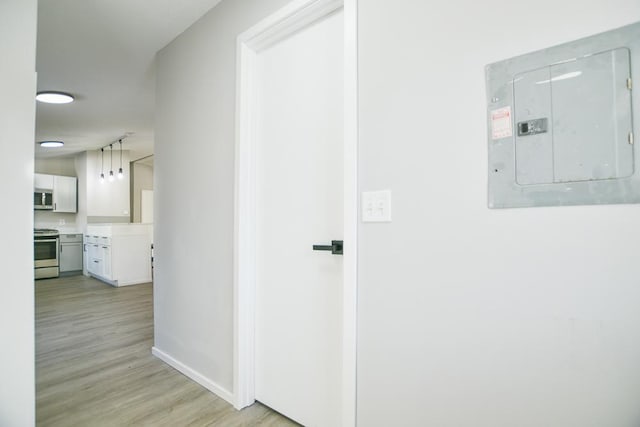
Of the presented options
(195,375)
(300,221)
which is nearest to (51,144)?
(195,375)

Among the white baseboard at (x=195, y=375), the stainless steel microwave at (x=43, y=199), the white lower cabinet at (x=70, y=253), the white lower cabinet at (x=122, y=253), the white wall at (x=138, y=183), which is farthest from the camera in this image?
the white wall at (x=138, y=183)

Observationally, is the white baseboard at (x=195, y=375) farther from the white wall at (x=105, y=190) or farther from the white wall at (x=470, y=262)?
the white wall at (x=105, y=190)

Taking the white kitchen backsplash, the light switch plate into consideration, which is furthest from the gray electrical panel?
the white kitchen backsplash

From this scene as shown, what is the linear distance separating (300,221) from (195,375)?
1.46m

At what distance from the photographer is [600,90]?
0.86m

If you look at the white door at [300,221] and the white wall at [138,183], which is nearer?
the white door at [300,221]

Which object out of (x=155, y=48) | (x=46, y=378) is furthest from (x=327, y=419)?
(x=155, y=48)

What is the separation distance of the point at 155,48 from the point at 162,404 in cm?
276

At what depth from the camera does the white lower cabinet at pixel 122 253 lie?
5.62 m

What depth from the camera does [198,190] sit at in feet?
7.54

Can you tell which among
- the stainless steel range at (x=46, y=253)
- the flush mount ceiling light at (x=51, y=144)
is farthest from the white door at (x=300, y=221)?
the stainless steel range at (x=46, y=253)

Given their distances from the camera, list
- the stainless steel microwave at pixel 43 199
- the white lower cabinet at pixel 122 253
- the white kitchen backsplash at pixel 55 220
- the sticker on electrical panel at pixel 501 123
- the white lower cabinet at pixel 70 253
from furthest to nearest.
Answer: the white kitchen backsplash at pixel 55 220
the white lower cabinet at pixel 70 253
the stainless steel microwave at pixel 43 199
the white lower cabinet at pixel 122 253
the sticker on electrical panel at pixel 501 123

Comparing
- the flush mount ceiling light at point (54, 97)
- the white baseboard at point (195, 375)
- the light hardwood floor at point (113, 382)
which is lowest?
the light hardwood floor at point (113, 382)

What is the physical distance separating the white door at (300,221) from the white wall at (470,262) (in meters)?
0.26
